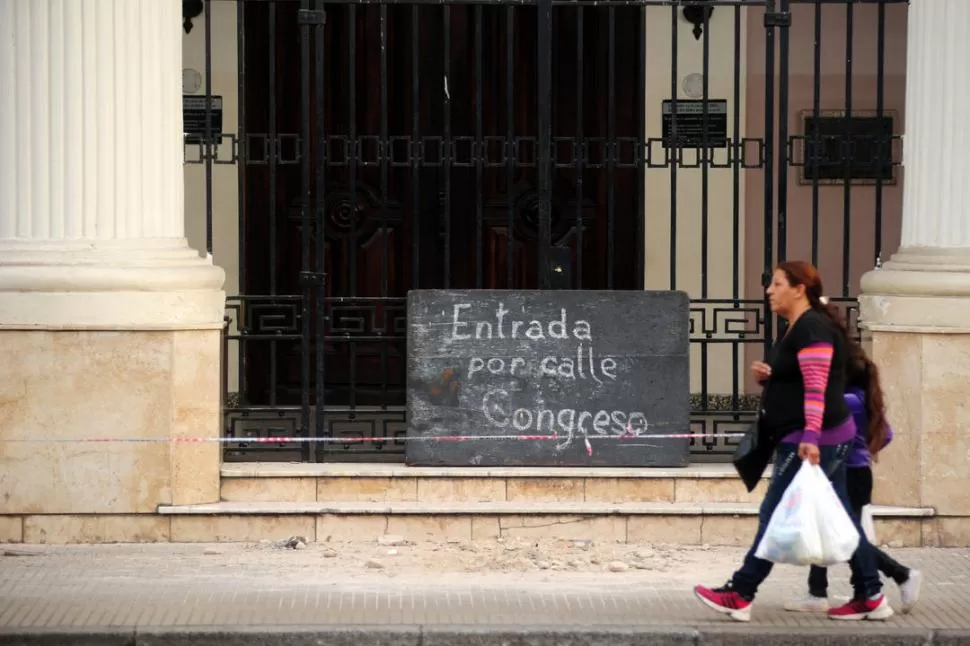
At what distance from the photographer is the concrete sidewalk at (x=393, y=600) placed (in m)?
8.02

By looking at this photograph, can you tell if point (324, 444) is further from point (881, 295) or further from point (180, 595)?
point (881, 295)

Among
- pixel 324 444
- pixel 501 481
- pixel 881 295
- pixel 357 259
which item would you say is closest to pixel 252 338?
pixel 324 444

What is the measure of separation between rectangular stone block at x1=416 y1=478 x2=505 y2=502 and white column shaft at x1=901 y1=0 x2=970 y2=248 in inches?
98.9

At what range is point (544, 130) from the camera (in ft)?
34.5

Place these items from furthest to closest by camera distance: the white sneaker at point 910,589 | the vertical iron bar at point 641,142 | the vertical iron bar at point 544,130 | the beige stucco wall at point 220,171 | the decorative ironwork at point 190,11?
the beige stucco wall at point 220,171, the decorative ironwork at point 190,11, the vertical iron bar at point 641,142, the vertical iron bar at point 544,130, the white sneaker at point 910,589

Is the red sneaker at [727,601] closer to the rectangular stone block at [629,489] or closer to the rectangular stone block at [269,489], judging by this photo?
the rectangular stone block at [629,489]

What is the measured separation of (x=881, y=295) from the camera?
399 inches

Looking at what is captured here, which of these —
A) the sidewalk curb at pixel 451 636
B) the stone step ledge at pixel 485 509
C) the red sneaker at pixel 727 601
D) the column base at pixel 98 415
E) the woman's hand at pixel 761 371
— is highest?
the woman's hand at pixel 761 371

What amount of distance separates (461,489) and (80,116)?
2.70 metres

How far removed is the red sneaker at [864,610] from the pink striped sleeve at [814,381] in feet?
2.81

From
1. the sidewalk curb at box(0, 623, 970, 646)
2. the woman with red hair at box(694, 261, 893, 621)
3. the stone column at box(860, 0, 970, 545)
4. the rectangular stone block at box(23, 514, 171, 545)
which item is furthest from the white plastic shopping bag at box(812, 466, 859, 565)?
the rectangular stone block at box(23, 514, 171, 545)

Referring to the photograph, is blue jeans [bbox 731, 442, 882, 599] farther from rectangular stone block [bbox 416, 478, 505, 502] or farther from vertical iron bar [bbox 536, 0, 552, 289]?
vertical iron bar [bbox 536, 0, 552, 289]

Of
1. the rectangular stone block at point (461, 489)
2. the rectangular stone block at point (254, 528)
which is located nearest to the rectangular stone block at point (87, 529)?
the rectangular stone block at point (254, 528)

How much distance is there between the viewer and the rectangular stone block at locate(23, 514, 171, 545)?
9.92 metres
